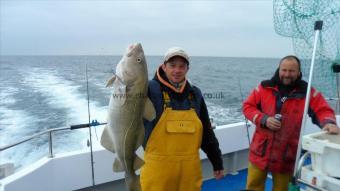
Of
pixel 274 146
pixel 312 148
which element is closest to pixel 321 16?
pixel 274 146

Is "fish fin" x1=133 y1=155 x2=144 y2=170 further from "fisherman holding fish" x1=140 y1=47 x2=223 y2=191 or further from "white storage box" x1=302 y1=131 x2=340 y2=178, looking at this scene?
"white storage box" x1=302 y1=131 x2=340 y2=178

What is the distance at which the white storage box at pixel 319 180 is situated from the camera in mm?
2217

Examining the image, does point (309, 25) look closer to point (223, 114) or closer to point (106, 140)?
point (106, 140)

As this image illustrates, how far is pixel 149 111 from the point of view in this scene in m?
2.21

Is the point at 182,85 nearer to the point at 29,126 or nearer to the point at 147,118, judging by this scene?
the point at 147,118

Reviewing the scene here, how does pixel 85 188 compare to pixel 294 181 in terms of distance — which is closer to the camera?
pixel 294 181

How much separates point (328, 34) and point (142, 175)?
113 inches

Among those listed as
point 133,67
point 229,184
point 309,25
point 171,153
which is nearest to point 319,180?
point 171,153

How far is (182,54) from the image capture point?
243 centimetres

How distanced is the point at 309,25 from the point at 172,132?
2.44 metres

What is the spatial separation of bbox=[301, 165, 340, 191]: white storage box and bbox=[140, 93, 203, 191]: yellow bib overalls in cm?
84

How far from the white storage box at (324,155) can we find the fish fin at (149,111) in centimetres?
117

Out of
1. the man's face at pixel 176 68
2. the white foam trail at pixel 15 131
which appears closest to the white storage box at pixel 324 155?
the man's face at pixel 176 68

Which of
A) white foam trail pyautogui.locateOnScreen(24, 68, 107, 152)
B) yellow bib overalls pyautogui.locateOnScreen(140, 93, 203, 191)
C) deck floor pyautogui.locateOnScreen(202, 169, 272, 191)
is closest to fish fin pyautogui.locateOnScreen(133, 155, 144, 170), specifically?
yellow bib overalls pyautogui.locateOnScreen(140, 93, 203, 191)
